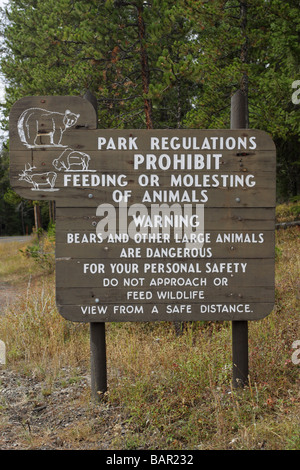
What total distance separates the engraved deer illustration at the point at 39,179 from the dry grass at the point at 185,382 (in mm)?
2010

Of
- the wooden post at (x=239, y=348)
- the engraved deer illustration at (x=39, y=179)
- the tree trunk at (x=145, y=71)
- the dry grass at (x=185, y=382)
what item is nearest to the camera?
the dry grass at (x=185, y=382)

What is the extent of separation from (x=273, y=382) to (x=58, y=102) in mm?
3193

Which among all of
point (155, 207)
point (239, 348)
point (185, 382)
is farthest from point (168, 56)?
point (185, 382)

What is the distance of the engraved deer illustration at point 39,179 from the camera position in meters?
3.60

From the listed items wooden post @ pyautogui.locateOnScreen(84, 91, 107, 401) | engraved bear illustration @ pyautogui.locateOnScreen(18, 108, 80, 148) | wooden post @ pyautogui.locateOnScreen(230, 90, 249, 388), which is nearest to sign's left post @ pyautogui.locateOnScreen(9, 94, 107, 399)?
engraved bear illustration @ pyautogui.locateOnScreen(18, 108, 80, 148)

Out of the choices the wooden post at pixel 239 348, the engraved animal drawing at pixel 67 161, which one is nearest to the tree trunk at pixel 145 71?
the wooden post at pixel 239 348

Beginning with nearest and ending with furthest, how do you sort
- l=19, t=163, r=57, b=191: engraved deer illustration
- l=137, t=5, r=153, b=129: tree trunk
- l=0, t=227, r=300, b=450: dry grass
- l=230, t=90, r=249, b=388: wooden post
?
l=0, t=227, r=300, b=450: dry grass, l=19, t=163, r=57, b=191: engraved deer illustration, l=230, t=90, r=249, b=388: wooden post, l=137, t=5, r=153, b=129: tree trunk

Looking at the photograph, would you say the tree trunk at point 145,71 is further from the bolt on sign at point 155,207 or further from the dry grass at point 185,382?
the bolt on sign at point 155,207

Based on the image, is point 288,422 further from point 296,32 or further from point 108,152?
point 296,32

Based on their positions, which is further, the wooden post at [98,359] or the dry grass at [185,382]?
the wooden post at [98,359]

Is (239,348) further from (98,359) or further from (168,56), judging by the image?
(168,56)

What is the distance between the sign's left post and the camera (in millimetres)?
3602

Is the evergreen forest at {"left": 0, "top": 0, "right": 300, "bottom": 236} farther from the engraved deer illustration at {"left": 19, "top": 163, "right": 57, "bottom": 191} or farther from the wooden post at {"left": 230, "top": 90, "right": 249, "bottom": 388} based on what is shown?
the engraved deer illustration at {"left": 19, "top": 163, "right": 57, "bottom": 191}

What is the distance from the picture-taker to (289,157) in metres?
18.5
